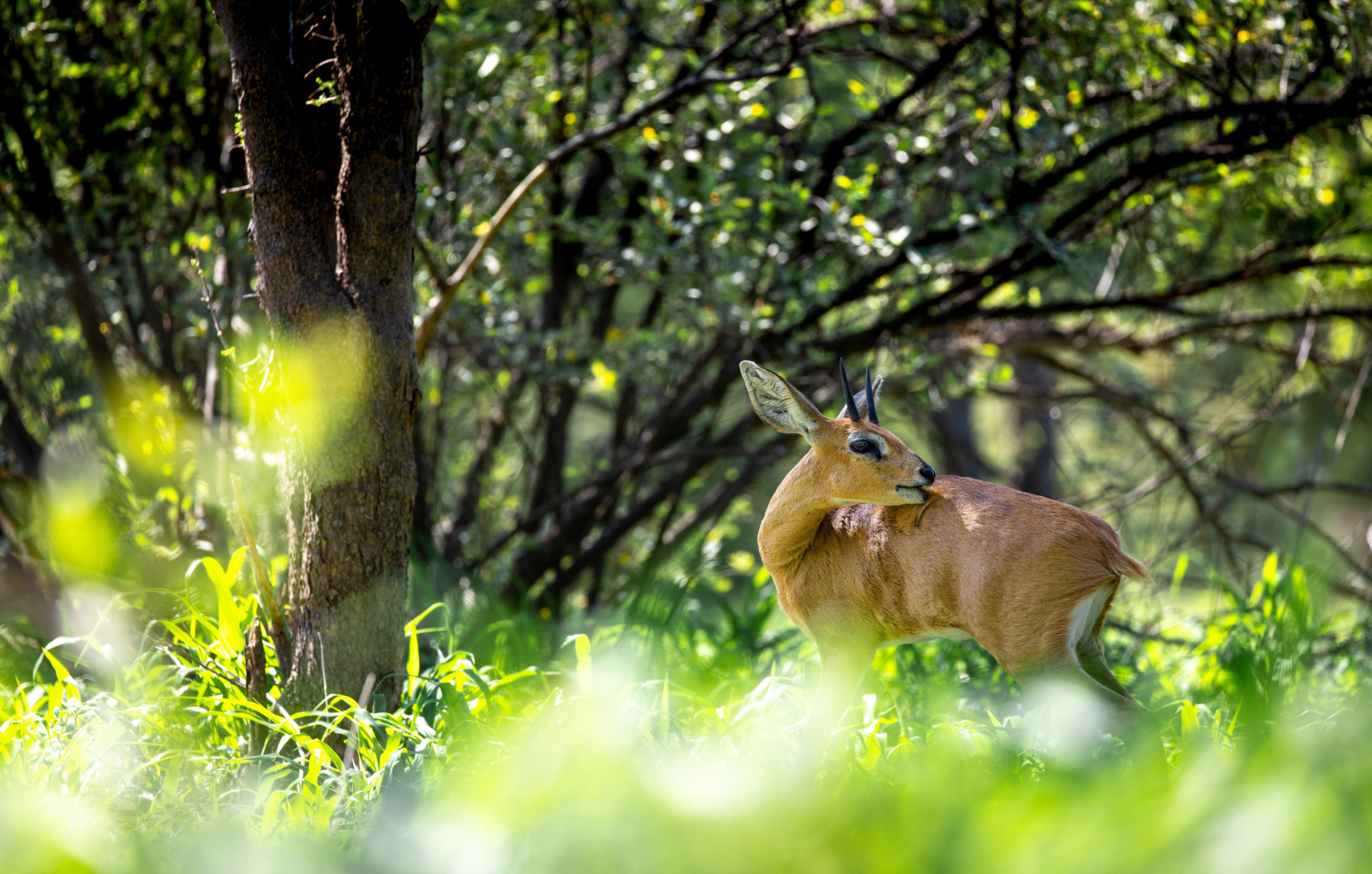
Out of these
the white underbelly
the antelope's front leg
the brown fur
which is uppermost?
the brown fur

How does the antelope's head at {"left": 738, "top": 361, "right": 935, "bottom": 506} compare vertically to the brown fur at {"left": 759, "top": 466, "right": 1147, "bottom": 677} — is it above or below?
above

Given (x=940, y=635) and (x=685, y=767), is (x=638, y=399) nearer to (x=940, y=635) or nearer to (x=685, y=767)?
(x=940, y=635)

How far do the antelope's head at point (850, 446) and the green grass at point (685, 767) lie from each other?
0.58 metres

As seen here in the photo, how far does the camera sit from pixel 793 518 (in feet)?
9.46

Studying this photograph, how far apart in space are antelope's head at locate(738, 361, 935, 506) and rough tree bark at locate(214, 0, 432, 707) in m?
1.16

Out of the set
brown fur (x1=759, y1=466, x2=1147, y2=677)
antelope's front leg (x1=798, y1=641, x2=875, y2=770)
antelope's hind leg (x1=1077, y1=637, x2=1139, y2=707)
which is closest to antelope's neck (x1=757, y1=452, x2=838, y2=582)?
brown fur (x1=759, y1=466, x2=1147, y2=677)

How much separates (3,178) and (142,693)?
7.91 ft

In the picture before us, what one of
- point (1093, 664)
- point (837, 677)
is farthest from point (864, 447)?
point (1093, 664)

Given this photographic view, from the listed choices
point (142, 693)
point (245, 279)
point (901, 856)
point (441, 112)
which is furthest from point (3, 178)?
point (901, 856)

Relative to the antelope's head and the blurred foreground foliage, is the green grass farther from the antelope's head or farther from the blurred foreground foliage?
the antelope's head

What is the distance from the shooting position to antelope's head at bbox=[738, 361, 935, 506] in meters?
2.63

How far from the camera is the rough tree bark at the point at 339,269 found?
9.91 ft

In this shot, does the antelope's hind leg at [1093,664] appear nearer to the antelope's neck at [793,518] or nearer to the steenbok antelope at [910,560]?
the steenbok antelope at [910,560]

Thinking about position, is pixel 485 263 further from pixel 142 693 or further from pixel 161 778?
pixel 161 778
